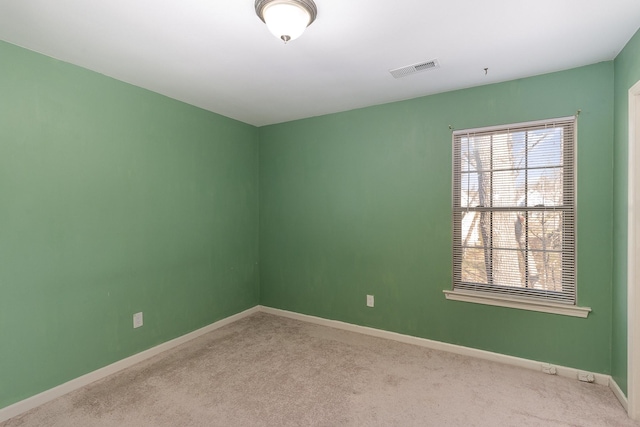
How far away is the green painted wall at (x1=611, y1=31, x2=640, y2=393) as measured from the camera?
2088 millimetres

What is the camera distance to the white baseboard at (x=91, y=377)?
2088 millimetres

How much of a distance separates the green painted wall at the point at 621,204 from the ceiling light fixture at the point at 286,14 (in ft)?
6.77

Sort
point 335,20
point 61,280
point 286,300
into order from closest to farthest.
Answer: point 335,20
point 61,280
point 286,300

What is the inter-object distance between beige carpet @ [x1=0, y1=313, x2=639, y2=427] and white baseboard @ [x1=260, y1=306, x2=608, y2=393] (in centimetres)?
8

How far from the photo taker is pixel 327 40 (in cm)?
206

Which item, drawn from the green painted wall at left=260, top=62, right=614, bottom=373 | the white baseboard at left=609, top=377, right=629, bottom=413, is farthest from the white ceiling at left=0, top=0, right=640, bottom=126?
the white baseboard at left=609, top=377, right=629, bottom=413

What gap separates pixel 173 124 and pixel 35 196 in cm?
131

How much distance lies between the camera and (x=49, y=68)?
227cm

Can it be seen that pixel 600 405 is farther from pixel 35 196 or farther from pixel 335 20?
pixel 35 196

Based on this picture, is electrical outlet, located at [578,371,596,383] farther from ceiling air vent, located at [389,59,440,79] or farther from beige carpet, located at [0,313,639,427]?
ceiling air vent, located at [389,59,440,79]

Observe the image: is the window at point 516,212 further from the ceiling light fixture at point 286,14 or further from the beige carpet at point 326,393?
the ceiling light fixture at point 286,14

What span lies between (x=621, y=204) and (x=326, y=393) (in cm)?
246

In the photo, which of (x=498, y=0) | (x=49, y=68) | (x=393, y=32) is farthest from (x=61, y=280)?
(x=498, y=0)

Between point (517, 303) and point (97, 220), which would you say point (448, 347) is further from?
point (97, 220)
